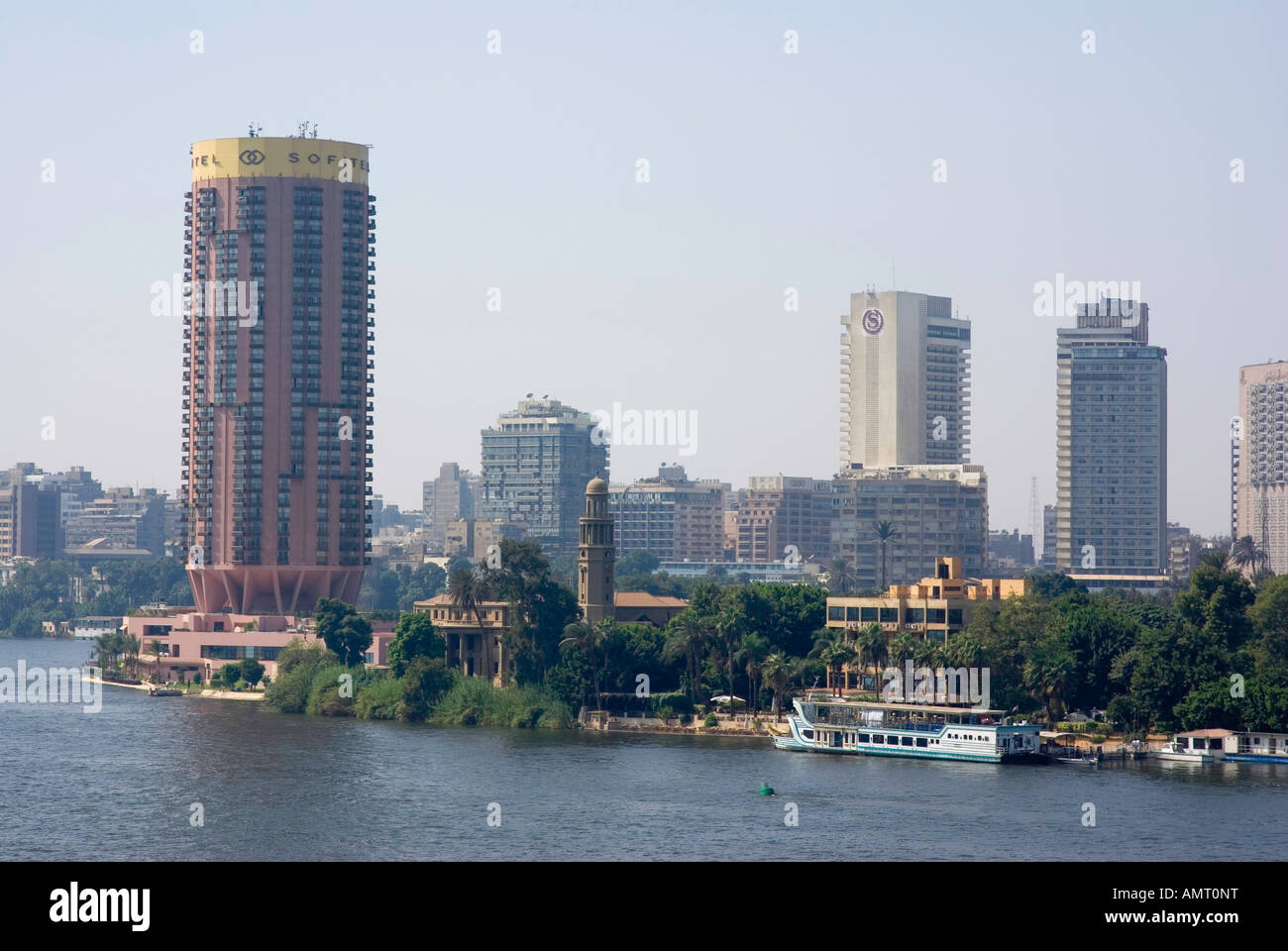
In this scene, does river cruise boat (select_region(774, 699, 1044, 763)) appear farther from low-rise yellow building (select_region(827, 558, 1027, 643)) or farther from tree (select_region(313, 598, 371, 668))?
tree (select_region(313, 598, 371, 668))

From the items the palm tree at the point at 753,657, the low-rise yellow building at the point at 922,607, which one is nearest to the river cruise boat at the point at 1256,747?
the low-rise yellow building at the point at 922,607

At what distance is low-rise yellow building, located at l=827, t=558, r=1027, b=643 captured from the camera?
133000 millimetres

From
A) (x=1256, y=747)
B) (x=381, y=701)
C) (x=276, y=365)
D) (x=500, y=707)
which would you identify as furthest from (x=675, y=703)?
(x=276, y=365)

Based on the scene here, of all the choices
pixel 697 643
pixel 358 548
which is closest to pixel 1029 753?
pixel 697 643

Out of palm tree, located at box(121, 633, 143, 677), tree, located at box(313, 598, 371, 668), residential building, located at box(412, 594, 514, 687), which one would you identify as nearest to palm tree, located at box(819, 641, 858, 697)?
residential building, located at box(412, 594, 514, 687)

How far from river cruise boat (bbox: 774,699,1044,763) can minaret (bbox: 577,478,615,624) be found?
26.7 m

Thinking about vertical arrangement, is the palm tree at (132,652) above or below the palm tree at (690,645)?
below

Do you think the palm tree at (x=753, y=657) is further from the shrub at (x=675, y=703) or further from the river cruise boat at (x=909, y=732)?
the river cruise boat at (x=909, y=732)

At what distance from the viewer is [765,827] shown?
78.9m

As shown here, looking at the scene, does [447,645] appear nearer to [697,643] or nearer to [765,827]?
[697,643]

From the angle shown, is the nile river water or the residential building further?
the residential building

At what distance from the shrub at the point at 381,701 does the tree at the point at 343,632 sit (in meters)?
21.4

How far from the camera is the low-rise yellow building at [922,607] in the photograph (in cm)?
13300
